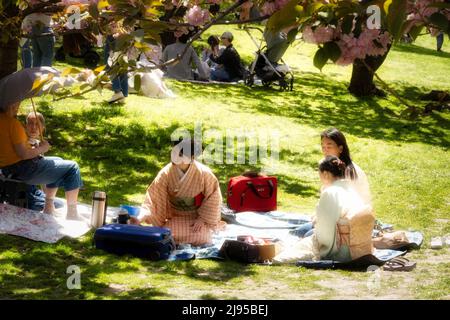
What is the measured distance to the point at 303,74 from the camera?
926 inches

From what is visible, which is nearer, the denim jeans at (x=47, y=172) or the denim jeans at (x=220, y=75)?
the denim jeans at (x=47, y=172)

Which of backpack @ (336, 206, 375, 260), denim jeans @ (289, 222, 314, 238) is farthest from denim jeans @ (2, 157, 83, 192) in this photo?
backpack @ (336, 206, 375, 260)

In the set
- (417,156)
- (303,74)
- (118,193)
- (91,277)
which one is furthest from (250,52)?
(91,277)

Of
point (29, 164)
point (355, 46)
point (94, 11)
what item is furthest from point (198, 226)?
point (355, 46)

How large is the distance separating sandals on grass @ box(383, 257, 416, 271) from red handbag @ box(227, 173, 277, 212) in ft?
7.91

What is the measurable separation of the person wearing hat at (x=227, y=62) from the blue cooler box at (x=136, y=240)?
11132 mm

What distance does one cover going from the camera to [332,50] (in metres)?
4.64

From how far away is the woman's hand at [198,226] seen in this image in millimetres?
8688

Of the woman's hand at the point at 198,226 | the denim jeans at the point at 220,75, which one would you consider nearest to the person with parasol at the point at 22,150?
the woman's hand at the point at 198,226

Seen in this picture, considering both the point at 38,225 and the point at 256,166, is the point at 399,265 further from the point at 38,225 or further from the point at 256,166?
the point at 256,166

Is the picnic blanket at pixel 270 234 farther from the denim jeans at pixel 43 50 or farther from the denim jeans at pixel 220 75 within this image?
the denim jeans at pixel 220 75

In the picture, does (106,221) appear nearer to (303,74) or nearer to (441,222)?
(441,222)

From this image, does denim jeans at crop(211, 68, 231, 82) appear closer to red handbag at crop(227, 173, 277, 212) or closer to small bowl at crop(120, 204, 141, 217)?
red handbag at crop(227, 173, 277, 212)
